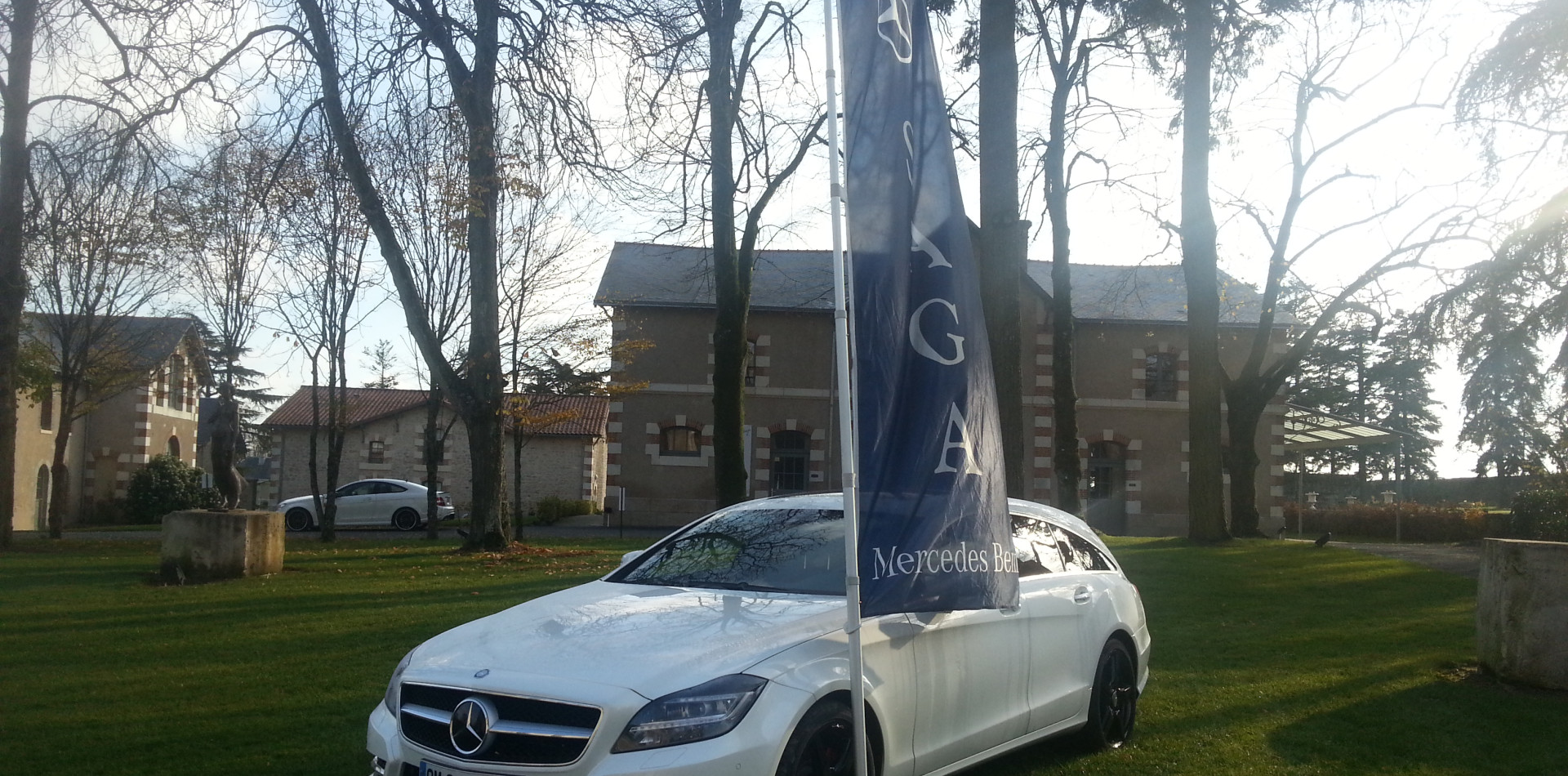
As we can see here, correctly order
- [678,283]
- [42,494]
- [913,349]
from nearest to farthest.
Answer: [913,349] → [678,283] → [42,494]

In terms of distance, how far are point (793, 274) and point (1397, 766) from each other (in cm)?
3425

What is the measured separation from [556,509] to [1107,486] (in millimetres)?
19966

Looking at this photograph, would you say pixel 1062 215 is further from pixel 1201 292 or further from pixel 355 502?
pixel 355 502

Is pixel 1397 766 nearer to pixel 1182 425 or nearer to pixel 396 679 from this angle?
pixel 396 679

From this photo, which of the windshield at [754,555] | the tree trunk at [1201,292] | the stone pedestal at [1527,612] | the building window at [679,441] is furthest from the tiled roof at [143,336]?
the stone pedestal at [1527,612]

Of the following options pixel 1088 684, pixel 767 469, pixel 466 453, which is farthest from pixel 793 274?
pixel 1088 684

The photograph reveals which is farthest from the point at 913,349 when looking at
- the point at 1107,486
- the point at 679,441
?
the point at 1107,486

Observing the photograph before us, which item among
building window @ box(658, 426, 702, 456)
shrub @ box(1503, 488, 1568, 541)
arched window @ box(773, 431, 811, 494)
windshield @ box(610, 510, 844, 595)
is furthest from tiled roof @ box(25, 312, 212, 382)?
shrub @ box(1503, 488, 1568, 541)

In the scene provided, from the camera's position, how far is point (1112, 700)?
691cm

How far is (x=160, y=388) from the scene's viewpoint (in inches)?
1743

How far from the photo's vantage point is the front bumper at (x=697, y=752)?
4125mm

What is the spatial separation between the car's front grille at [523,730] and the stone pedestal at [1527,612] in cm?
783

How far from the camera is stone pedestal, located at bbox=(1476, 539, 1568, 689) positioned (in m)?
8.71

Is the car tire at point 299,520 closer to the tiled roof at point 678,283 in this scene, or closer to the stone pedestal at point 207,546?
the tiled roof at point 678,283
